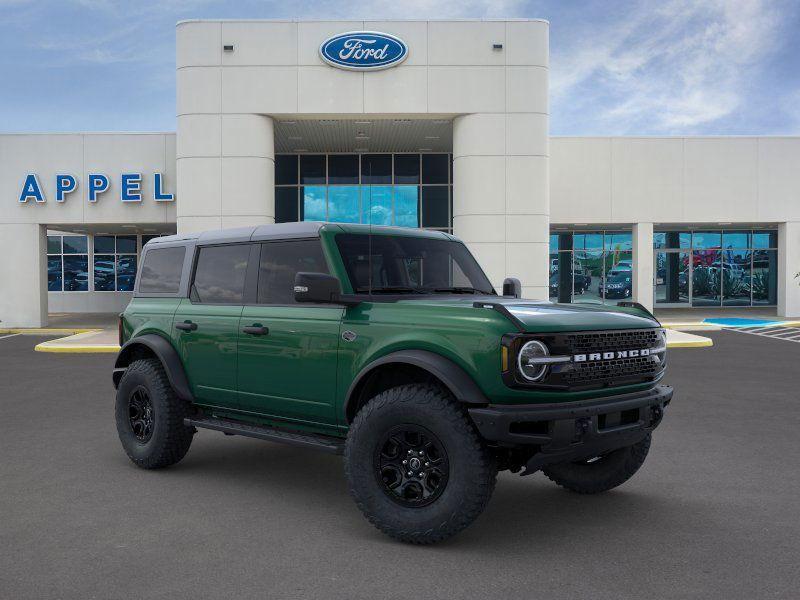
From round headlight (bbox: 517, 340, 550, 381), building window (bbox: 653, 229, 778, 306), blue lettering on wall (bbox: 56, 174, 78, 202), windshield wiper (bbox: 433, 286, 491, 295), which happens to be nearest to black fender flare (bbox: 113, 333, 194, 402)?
windshield wiper (bbox: 433, 286, 491, 295)

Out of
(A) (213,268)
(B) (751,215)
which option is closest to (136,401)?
(A) (213,268)

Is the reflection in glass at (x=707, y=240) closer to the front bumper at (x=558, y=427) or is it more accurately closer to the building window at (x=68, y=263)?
the building window at (x=68, y=263)

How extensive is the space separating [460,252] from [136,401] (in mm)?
3158

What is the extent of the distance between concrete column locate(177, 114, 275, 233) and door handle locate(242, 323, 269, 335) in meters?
14.8

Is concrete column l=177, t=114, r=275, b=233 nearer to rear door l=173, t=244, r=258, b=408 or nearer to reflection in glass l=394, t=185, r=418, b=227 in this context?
reflection in glass l=394, t=185, r=418, b=227

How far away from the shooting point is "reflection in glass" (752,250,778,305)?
1374 inches

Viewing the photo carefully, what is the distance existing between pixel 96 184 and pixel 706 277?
26541mm

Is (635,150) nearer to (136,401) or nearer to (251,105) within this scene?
(251,105)

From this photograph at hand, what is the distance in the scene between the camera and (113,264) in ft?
108

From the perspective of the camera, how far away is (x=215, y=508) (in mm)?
5336

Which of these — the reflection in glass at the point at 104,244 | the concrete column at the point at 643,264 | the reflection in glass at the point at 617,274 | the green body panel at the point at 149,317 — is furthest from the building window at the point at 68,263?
the green body panel at the point at 149,317

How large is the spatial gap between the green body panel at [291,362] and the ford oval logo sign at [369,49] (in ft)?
50.4

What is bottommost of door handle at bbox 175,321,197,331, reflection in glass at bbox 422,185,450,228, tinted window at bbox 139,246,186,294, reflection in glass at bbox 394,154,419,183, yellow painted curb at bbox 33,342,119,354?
yellow painted curb at bbox 33,342,119,354

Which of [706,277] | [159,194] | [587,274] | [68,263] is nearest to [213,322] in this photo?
[159,194]
